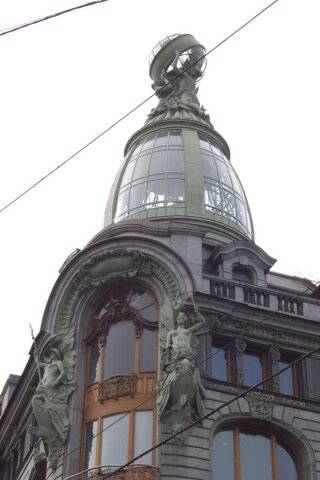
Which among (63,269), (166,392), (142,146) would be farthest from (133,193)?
(166,392)

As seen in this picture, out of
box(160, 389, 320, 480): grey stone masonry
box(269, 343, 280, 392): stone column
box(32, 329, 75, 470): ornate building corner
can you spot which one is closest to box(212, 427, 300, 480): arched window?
box(160, 389, 320, 480): grey stone masonry

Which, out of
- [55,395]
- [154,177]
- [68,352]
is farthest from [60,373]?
[154,177]

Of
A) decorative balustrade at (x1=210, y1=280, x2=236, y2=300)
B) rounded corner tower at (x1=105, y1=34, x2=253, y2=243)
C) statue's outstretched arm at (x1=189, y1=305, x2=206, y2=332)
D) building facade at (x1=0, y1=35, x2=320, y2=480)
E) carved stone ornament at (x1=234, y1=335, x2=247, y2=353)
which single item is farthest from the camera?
rounded corner tower at (x1=105, y1=34, x2=253, y2=243)

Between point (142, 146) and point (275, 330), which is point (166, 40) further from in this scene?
point (275, 330)

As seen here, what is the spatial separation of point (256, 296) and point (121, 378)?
5.77 meters

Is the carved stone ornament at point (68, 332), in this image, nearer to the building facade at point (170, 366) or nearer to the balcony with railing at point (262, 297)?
the building facade at point (170, 366)

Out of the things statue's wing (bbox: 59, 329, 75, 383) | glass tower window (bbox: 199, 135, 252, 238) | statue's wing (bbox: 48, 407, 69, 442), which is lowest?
statue's wing (bbox: 48, 407, 69, 442)

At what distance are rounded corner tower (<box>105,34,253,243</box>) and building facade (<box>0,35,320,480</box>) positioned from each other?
2569 millimetres

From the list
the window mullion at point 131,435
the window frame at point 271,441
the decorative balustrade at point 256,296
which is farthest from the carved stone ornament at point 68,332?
the window frame at point 271,441

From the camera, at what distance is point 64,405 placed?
103ft

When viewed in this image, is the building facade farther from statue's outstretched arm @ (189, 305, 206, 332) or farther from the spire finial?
the spire finial

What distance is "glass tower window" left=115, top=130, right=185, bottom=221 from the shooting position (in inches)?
1582

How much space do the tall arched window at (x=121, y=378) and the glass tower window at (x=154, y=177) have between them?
7.77 meters

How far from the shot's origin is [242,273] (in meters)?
35.6
